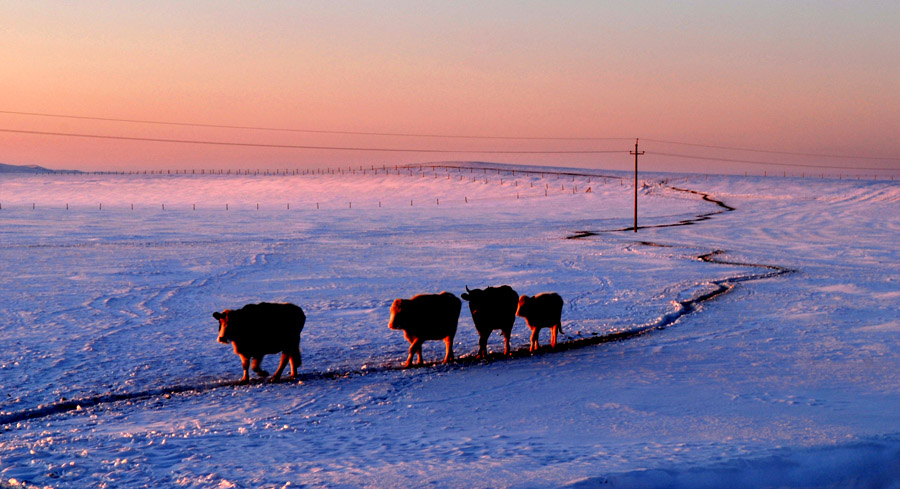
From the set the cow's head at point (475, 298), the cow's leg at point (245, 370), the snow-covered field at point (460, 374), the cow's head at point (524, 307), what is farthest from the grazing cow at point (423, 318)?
the cow's leg at point (245, 370)

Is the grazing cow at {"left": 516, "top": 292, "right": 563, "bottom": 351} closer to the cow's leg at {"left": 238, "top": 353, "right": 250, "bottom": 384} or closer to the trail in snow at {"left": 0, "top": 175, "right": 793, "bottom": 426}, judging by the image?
the trail in snow at {"left": 0, "top": 175, "right": 793, "bottom": 426}

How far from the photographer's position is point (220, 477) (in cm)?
794

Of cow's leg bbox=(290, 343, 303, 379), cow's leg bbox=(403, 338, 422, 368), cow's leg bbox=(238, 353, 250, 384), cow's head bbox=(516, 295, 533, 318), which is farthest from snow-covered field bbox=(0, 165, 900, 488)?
cow's head bbox=(516, 295, 533, 318)

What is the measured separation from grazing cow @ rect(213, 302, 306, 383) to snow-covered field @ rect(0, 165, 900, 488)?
54 centimetres

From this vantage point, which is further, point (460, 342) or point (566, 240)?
point (566, 240)

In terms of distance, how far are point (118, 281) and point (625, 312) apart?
16.1 meters

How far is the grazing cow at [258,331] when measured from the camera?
12.8m

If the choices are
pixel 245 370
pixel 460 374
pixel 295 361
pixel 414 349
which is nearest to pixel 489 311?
pixel 414 349

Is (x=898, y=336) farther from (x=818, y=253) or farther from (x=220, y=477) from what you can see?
(x=818, y=253)

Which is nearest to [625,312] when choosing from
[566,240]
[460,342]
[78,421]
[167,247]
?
[460,342]

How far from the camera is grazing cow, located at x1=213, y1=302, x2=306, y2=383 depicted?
12758 mm

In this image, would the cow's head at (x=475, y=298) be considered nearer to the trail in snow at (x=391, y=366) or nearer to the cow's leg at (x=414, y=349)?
the trail in snow at (x=391, y=366)

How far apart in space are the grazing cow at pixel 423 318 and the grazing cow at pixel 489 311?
625 mm

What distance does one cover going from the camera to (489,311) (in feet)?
48.4
